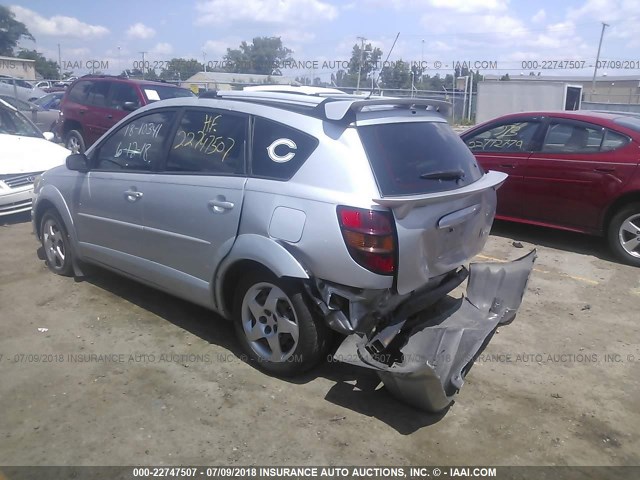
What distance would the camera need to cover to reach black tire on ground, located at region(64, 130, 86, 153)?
39.7 feet

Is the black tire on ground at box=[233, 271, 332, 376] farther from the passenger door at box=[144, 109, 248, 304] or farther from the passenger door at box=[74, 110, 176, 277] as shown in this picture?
the passenger door at box=[74, 110, 176, 277]

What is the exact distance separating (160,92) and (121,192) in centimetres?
734

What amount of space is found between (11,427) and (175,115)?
7.99ft

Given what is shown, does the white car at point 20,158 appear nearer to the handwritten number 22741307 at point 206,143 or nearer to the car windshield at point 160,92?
the car windshield at point 160,92

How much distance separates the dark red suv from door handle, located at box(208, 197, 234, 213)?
762 centimetres

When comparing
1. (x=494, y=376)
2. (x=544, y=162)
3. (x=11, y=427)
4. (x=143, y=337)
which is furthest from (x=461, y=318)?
(x=544, y=162)

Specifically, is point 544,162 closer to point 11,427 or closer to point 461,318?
point 461,318

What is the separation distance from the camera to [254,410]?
347cm

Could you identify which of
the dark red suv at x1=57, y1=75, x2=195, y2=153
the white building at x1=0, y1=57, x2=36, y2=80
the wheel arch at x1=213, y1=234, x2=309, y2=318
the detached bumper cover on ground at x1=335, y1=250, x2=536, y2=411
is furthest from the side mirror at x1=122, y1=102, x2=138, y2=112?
the white building at x1=0, y1=57, x2=36, y2=80

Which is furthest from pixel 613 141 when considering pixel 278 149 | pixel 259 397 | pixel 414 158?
pixel 259 397

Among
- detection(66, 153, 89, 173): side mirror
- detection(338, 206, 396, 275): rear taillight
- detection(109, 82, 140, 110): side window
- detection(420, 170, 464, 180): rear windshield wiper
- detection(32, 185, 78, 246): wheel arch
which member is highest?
detection(109, 82, 140, 110): side window

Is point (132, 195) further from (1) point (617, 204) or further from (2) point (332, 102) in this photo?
(1) point (617, 204)

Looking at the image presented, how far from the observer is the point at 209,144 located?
13.5 feet

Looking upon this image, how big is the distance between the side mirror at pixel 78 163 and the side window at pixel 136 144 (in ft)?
0.24
